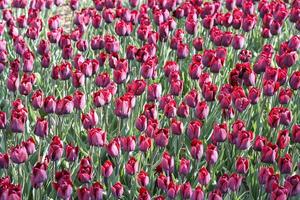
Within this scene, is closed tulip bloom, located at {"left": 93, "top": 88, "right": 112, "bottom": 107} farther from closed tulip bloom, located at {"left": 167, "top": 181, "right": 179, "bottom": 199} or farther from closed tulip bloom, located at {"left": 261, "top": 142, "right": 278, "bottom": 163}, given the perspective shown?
closed tulip bloom, located at {"left": 261, "top": 142, "right": 278, "bottom": 163}

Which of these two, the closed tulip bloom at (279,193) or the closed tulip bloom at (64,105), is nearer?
the closed tulip bloom at (279,193)

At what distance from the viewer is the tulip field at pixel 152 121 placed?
3260mm

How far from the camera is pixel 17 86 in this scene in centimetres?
400

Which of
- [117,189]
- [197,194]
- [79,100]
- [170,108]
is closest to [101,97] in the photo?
[79,100]

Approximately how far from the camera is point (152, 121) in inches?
139

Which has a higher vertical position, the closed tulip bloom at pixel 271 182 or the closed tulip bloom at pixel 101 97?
the closed tulip bloom at pixel 101 97

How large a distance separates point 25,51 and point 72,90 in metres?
0.42

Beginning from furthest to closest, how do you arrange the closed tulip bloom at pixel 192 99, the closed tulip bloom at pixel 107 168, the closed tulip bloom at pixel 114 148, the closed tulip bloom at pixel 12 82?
the closed tulip bloom at pixel 12 82 < the closed tulip bloom at pixel 192 99 < the closed tulip bloom at pixel 114 148 < the closed tulip bloom at pixel 107 168

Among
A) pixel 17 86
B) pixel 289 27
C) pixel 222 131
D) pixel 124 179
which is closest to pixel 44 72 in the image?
pixel 17 86

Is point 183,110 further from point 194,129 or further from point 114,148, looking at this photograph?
point 114,148

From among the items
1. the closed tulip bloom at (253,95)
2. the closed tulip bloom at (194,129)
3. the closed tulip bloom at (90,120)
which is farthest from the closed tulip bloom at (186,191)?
the closed tulip bloom at (253,95)

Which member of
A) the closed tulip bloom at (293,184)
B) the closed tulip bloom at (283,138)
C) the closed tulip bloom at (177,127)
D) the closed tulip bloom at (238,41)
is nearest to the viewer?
the closed tulip bloom at (293,184)

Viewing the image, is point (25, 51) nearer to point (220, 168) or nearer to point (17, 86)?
point (17, 86)

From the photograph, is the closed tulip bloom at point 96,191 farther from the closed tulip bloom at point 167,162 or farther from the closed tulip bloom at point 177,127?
the closed tulip bloom at point 177,127
